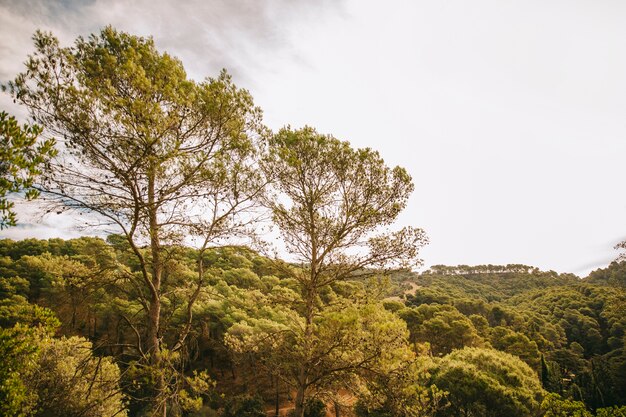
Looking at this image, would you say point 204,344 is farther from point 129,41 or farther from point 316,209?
point 129,41

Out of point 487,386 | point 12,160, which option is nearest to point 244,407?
point 487,386

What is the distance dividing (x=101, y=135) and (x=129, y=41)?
1.79 m

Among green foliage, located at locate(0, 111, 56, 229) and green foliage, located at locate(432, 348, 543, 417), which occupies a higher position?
green foliage, located at locate(0, 111, 56, 229)

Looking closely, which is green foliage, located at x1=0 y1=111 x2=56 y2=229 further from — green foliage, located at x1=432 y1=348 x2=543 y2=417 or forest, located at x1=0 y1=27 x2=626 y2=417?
green foliage, located at x1=432 y1=348 x2=543 y2=417

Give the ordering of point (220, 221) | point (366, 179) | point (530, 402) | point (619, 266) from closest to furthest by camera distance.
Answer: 1. point (220, 221)
2. point (366, 179)
3. point (530, 402)
4. point (619, 266)

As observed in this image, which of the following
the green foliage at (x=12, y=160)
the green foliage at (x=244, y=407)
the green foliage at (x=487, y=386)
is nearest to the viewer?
the green foliage at (x=12, y=160)

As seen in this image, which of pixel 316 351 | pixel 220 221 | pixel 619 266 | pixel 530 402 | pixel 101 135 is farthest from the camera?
pixel 619 266

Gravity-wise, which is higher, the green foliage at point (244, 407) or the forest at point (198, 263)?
the forest at point (198, 263)

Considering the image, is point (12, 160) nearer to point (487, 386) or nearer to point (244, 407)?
point (244, 407)

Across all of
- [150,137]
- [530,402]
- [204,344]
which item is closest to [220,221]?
[150,137]

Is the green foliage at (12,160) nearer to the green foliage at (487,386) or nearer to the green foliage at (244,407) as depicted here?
the green foliage at (244,407)

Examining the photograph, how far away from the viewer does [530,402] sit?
1648 cm

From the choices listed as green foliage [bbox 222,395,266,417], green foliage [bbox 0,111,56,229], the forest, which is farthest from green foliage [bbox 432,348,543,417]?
green foliage [bbox 0,111,56,229]

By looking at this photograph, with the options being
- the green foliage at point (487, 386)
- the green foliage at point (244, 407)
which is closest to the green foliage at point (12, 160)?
the green foliage at point (244, 407)
